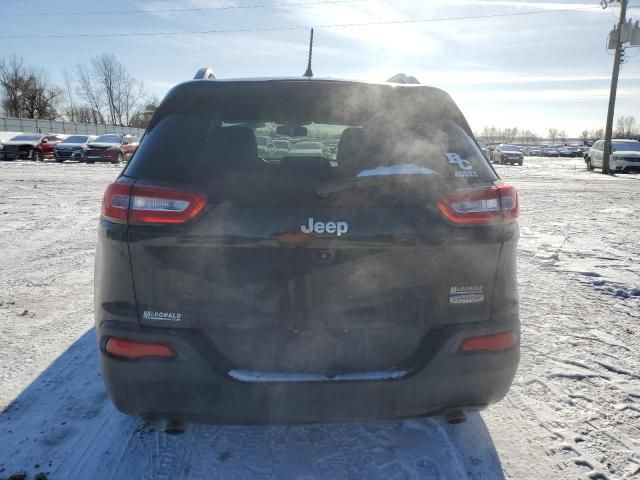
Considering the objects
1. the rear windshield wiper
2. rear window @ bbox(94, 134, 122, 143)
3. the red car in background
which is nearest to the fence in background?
rear window @ bbox(94, 134, 122, 143)

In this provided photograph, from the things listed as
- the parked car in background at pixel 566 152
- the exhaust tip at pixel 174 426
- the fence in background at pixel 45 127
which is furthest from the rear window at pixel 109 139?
the parked car in background at pixel 566 152

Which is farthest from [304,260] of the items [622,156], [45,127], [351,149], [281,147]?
[45,127]

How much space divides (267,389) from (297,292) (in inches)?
16.2

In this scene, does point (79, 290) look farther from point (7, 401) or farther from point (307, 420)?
point (307, 420)

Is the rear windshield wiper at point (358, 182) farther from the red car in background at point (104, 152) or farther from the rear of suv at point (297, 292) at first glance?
the red car in background at point (104, 152)

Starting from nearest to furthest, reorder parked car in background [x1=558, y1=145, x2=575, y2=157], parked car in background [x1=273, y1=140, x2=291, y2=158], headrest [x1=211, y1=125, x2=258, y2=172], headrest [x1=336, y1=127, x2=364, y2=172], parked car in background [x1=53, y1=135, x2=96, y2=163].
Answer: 1. headrest [x1=211, y1=125, x2=258, y2=172]
2. headrest [x1=336, y1=127, x2=364, y2=172]
3. parked car in background [x1=273, y1=140, x2=291, y2=158]
4. parked car in background [x1=53, y1=135, x2=96, y2=163]
5. parked car in background [x1=558, y1=145, x2=575, y2=157]

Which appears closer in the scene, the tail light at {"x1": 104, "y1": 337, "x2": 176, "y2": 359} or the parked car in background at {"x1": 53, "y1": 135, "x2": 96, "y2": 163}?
the tail light at {"x1": 104, "y1": 337, "x2": 176, "y2": 359}

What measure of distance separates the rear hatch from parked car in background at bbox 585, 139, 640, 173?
28.0 m

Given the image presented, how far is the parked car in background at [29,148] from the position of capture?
84.8 ft

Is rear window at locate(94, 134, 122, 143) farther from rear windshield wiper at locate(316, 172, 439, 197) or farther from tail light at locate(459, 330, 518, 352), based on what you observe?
tail light at locate(459, 330, 518, 352)

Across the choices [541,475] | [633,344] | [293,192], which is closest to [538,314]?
[633,344]

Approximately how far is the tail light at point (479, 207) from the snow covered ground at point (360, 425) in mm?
1218

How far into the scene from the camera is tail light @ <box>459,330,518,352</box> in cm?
194

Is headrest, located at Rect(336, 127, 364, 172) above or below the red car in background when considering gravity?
below
